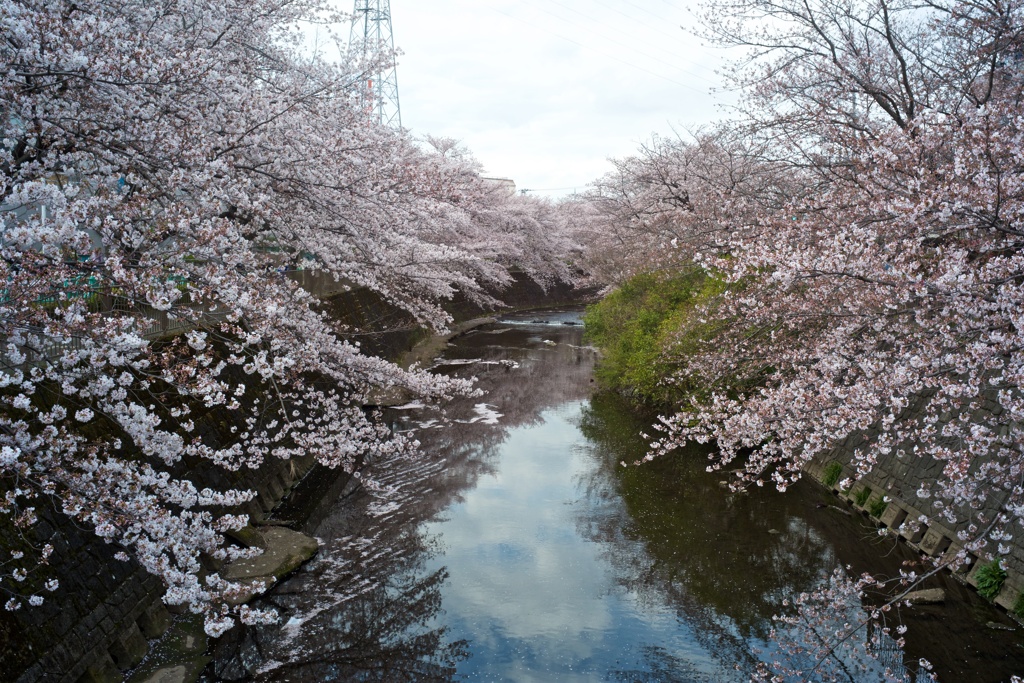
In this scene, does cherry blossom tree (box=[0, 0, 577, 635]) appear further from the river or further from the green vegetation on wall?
the green vegetation on wall

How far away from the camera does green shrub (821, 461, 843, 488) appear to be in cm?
1162

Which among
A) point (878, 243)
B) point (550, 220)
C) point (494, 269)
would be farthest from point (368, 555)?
point (550, 220)

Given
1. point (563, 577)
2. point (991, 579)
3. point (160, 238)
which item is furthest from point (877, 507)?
point (160, 238)

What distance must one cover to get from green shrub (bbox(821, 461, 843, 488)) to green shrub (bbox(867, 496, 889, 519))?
1084 millimetres

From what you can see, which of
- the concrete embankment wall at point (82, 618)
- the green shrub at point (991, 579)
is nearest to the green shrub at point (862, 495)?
the green shrub at point (991, 579)

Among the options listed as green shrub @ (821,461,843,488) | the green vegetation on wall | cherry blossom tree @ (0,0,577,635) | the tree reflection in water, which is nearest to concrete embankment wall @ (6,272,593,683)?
cherry blossom tree @ (0,0,577,635)

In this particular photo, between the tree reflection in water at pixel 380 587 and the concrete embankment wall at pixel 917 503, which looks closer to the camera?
the tree reflection in water at pixel 380 587

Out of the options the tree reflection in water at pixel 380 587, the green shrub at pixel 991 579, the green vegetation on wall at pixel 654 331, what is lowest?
the tree reflection in water at pixel 380 587

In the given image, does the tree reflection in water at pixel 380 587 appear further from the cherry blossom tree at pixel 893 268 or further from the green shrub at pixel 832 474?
the green shrub at pixel 832 474

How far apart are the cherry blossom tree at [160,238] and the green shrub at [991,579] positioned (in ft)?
23.4

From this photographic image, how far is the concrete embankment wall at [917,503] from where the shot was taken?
7.70 meters

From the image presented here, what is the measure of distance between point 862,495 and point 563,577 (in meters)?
5.23

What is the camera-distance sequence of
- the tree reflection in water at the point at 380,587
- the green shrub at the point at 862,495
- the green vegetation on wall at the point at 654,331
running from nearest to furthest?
1. the tree reflection in water at the point at 380,587
2. the green shrub at the point at 862,495
3. the green vegetation on wall at the point at 654,331

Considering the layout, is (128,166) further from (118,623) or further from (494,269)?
(494,269)
